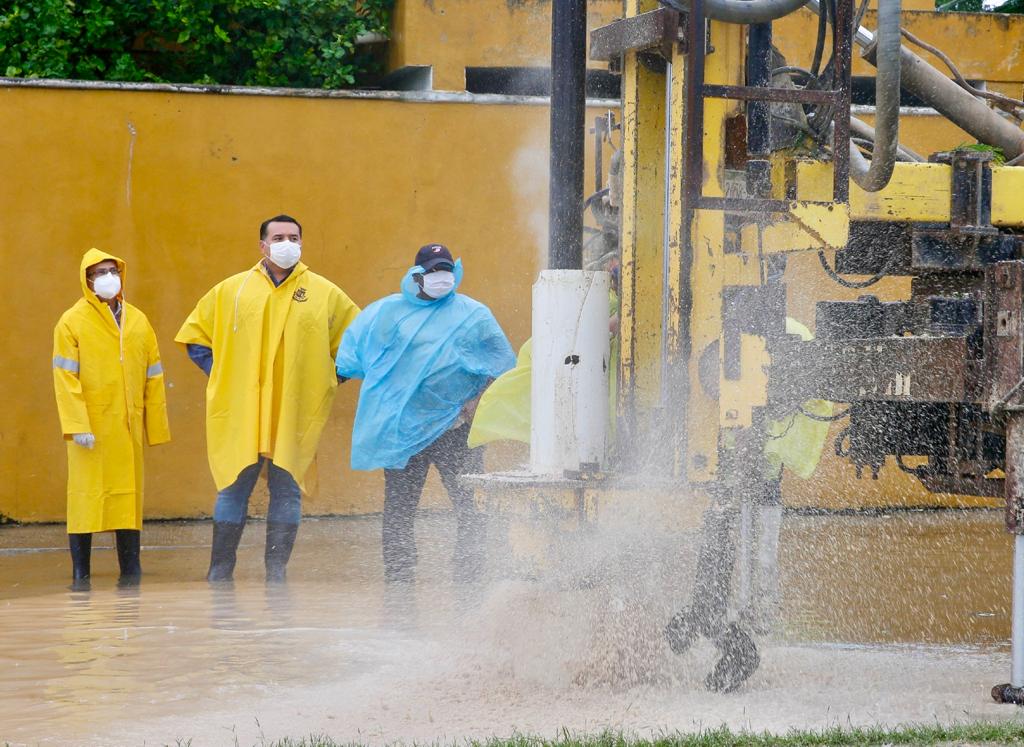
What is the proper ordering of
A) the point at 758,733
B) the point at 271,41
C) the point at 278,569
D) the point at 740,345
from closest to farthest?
the point at 758,733 → the point at 740,345 → the point at 278,569 → the point at 271,41

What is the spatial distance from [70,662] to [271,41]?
23.0 ft

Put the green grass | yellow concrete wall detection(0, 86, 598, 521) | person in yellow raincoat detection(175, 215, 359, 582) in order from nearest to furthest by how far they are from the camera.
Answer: the green grass < person in yellow raincoat detection(175, 215, 359, 582) < yellow concrete wall detection(0, 86, 598, 521)

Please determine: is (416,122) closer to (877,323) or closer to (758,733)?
(877,323)

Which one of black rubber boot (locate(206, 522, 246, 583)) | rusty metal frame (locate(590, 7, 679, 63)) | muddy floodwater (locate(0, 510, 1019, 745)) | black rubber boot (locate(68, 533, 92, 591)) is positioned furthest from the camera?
black rubber boot (locate(68, 533, 92, 591))

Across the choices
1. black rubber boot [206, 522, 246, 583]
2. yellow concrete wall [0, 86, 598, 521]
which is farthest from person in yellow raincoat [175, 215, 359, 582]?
yellow concrete wall [0, 86, 598, 521]

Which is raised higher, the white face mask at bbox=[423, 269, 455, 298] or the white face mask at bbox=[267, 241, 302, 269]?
the white face mask at bbox=[267, 241, 302, 269]

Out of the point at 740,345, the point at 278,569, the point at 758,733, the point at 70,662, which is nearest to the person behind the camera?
the point at 758,733

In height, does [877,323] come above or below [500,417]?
above

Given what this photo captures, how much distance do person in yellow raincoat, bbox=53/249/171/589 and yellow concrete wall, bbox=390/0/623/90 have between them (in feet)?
12.5

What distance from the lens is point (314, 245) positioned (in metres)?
9.58

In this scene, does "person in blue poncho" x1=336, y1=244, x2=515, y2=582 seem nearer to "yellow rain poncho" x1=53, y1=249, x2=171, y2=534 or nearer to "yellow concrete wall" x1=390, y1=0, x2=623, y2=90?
"yellow rain poncho" x1=53, y1=249, x2=171, y2=534

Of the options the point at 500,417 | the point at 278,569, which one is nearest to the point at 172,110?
the point at 278,569

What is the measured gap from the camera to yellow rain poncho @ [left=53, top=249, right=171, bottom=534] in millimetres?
7754

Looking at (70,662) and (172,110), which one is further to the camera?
(172,110)
